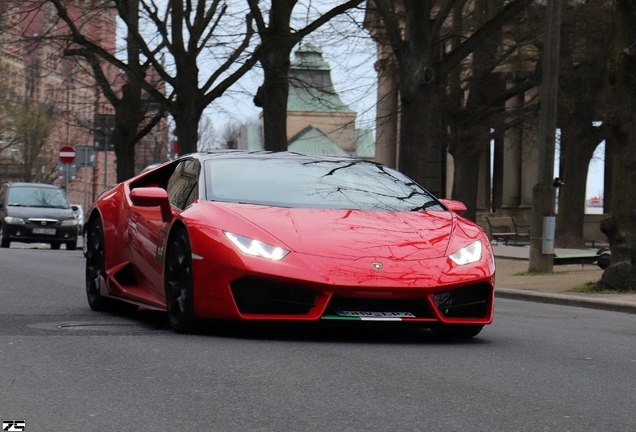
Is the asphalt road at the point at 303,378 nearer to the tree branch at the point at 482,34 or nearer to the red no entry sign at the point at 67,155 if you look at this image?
the tree branch at the point at 482,34

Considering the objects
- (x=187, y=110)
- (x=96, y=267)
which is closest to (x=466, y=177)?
(x=187, y=110)

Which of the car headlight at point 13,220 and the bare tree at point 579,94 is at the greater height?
the bare tree at point 579,94

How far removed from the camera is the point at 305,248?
8.11 m

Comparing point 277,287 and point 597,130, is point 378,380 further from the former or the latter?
point 597,130

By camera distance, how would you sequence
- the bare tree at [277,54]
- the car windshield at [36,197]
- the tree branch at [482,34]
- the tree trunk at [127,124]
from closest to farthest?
1. the tree branch at [482,34]
2. the bare tree at [277,54]
3. the car windshield at [36,197]
4. the tree trunk at [127,124]

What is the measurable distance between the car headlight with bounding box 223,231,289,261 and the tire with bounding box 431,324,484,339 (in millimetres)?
1193

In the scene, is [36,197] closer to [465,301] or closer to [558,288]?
[558,288]

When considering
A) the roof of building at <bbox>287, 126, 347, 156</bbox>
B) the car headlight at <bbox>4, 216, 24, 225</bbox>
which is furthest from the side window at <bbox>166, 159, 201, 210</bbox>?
the roof of building at <bbox>287, 126, 347, 156</bbox>

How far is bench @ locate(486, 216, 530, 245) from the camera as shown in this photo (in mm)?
40219

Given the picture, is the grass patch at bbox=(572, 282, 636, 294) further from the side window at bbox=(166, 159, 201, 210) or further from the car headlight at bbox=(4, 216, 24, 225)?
the car headlight at bbox=(4, 216, 24, 225)

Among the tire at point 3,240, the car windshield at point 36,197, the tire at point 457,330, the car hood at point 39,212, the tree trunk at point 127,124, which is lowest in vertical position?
the tire at point 3,240

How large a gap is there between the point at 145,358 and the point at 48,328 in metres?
1.87

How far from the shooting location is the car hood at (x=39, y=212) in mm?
33562

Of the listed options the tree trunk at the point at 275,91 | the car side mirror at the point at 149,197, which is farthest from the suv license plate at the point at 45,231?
the car side mirror at the point at 149,197
